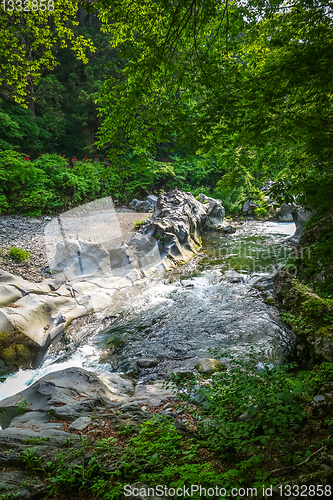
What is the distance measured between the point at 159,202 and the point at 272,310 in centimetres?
973

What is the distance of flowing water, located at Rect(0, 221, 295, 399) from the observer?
565cm

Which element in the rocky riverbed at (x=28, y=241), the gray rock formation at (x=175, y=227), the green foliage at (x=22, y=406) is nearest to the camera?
the green foliage at (x=22, y=406)

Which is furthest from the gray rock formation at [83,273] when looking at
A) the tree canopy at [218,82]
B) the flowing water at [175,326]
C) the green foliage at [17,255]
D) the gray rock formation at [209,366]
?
the tree canopy at [218,82]

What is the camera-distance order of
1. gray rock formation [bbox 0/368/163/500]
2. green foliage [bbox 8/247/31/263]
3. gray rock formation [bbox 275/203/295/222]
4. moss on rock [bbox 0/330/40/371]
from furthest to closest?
gray rock formation [bbox 275/203/295/222], green foliage [bbox 8/247/31/263], moss on rock [bbox 0/330/40/371], gray rock formation [bbox 0/368/163/500]

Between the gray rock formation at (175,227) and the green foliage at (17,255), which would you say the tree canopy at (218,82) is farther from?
the gray rock formation at (175,227)

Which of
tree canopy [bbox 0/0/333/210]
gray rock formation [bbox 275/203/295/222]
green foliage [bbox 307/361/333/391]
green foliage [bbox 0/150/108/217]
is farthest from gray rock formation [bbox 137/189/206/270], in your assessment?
tree canopy [bbox 0/0/333/210]

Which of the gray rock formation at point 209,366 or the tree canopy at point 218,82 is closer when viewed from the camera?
the tree canopy at point 218,82

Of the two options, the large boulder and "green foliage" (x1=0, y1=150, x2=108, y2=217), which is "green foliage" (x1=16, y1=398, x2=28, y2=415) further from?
the large boulder

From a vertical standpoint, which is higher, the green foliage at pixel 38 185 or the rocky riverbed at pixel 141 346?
the green foliage at pixel 38 185

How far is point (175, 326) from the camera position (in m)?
7.08

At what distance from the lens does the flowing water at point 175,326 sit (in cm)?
565

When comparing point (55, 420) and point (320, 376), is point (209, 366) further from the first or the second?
point (55, 420)

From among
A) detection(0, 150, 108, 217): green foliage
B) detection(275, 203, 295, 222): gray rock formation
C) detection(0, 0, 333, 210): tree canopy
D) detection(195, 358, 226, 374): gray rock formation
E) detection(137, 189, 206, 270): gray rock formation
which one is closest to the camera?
detection(0, 0, 333, 210): tree canopy

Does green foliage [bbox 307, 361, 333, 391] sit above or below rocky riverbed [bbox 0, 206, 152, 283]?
below
